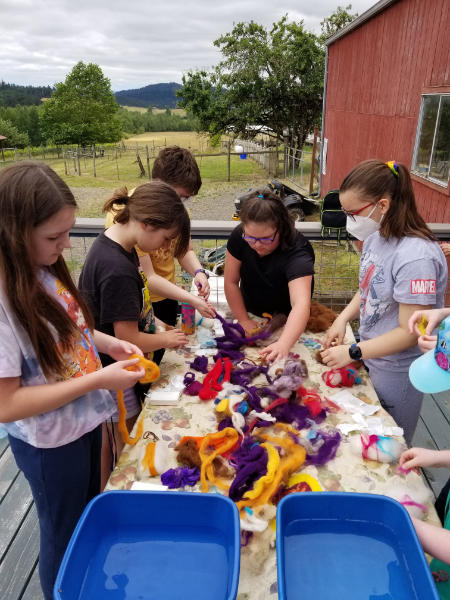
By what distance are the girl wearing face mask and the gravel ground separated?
12.1 m

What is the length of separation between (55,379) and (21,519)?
→ 1286 millimetres

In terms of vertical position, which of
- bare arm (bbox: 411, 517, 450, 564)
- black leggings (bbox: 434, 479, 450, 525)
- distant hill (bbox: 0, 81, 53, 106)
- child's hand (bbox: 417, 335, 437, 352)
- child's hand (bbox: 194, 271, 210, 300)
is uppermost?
distant hill (bbox: 0, 81, 53, 106)

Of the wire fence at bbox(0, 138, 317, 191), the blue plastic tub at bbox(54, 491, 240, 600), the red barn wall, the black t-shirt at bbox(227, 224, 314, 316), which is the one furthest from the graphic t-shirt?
the wire fence at bbox(0, 138, 317, 191)

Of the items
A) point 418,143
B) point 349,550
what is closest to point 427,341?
point 349,550

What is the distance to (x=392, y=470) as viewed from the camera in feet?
4.26

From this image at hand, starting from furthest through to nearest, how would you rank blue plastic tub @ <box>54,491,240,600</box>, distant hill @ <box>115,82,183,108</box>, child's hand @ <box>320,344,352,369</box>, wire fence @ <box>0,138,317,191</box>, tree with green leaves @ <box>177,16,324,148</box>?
distant hill @ <box>115,82,183,108</box>
wire fence @ <box>0,138,317,191</box>
tree with green leaves @ <box>177,16,324,148</box>
child's hand @ <box>320,344,352,369</box>
blue plastic tub @ <box>54,491,240,600</box>

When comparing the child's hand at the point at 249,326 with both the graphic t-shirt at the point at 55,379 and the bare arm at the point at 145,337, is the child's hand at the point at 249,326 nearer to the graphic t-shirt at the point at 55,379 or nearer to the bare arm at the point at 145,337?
the bare arm at the point at 145,337

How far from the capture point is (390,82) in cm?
818

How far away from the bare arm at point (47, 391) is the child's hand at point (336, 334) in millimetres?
1022

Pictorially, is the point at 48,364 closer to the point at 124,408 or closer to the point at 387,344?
the point at 124,408

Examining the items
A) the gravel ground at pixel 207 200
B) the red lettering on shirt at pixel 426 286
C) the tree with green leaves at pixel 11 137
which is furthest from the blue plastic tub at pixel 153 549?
the tree with green leaves at pixel 11 137

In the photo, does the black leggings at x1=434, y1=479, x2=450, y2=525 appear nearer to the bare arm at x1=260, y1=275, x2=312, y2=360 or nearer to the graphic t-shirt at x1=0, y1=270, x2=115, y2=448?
the bare arm at x1=260, y1=275, x2=312, y2=360

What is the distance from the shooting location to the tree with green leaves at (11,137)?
51.1 meters

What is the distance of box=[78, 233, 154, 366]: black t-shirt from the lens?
1577mm
